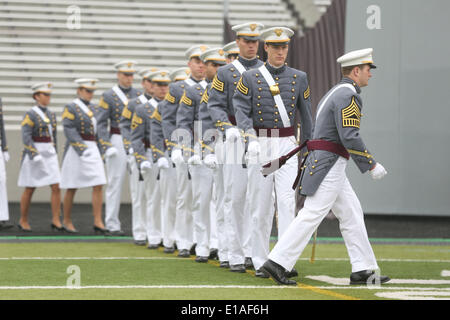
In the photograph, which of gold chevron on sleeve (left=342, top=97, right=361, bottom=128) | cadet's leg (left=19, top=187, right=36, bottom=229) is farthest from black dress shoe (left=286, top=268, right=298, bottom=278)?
cadet's leg (left=19, top=187, right=36, bottom=229)

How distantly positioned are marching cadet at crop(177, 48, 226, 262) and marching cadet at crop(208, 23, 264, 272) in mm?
864

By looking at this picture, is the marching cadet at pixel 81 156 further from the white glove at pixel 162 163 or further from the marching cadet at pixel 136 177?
the white glove at pixel 162 163

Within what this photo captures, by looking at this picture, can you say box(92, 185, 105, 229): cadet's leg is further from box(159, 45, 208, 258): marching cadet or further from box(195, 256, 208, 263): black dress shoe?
box(195, 256, 208, 263): black dress shoe

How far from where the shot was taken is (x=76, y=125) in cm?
1269

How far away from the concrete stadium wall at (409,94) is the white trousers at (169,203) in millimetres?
4748

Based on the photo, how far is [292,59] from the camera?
1465 centimetres

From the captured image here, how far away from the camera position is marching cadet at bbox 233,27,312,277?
310 inches

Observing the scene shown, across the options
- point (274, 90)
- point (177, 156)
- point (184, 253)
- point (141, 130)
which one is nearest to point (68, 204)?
point (141, 130)

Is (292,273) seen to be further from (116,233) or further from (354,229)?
(116,233)

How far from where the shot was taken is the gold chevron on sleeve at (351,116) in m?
7.06

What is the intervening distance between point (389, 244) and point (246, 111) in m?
4.30

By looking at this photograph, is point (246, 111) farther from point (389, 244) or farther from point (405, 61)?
point (405, 61)

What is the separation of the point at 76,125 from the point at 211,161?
4.27 metres

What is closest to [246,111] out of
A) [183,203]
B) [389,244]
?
[183,203]
